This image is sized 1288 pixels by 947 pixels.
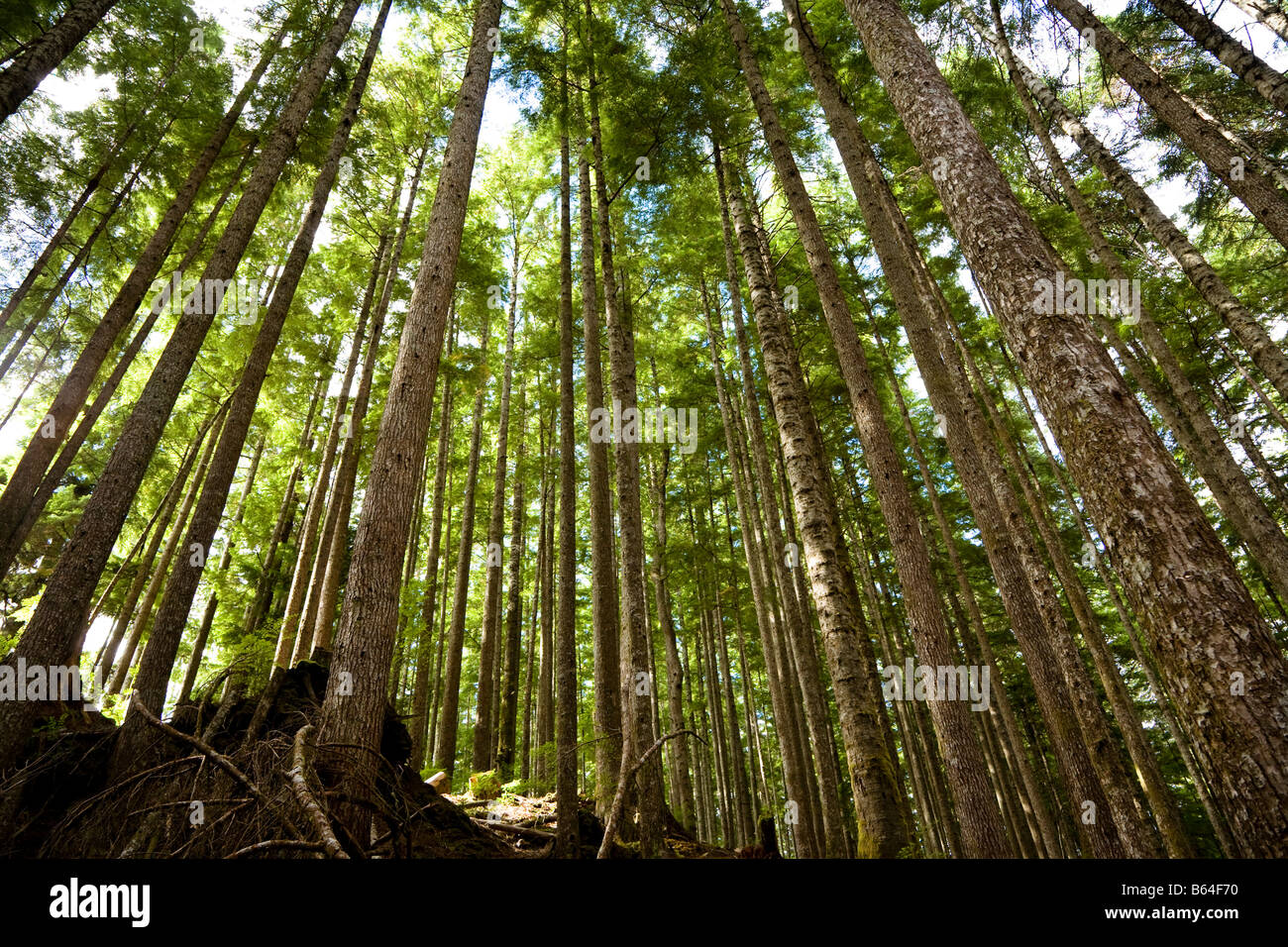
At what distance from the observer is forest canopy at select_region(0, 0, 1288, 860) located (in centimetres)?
316

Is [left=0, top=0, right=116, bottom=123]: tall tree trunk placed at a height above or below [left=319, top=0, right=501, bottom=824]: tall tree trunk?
above

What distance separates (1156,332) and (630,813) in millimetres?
12066

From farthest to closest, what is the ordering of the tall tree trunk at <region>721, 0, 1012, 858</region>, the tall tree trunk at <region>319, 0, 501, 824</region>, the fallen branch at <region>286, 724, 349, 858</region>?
the tall tree trunk at <region>721, 0, 1012, 858</region>, the tall tree trunk at <region>319, 0, 501, 824</region>, the fallen branch at <region>286, 724, 349, 858</region>

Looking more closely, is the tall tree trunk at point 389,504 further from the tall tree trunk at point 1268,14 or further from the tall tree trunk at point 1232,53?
the tall tree trunk at point 1268,14

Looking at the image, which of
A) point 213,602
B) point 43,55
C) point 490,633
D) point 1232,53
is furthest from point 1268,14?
point 213,602

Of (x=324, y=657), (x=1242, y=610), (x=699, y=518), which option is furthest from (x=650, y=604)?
(x=1242, y=610)

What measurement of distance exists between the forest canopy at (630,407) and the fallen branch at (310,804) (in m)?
0.02

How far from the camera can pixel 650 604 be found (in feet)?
66.3

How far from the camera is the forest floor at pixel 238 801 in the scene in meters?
2.60

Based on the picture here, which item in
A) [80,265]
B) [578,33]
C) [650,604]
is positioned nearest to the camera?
[578,33]

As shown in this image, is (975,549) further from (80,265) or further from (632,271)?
(80,265)

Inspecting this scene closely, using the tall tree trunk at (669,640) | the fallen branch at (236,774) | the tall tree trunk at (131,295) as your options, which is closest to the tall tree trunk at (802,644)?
the tall tree trunk at (669,640)

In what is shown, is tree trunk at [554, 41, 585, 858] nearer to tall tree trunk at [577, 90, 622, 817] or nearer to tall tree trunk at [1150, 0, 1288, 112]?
tall tree trunk at [577, 90, 622, 817]

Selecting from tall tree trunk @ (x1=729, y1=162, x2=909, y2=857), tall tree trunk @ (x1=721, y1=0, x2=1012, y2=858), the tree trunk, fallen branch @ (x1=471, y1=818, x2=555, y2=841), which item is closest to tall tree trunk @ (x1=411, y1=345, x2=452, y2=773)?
the tree trunk
